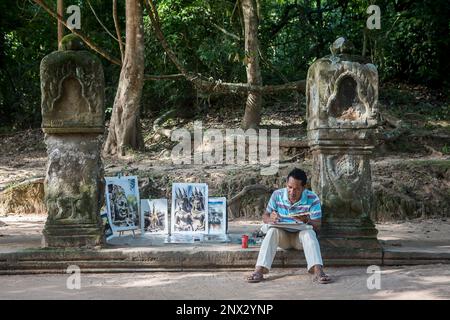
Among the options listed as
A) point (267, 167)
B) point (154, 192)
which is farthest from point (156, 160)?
point (267, 167)

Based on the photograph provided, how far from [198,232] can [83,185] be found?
4.87 ft

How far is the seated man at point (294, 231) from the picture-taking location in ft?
20.0

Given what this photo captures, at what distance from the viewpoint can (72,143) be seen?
270 inches

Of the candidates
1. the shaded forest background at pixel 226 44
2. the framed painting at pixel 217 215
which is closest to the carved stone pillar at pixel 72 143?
the framed painting at pixel 217 215

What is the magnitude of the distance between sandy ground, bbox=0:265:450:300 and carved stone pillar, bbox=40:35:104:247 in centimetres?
56

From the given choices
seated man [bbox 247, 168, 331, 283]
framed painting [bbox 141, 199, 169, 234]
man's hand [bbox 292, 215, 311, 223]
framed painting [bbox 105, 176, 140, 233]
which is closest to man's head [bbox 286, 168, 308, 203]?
seated man [bbox 247, 168, 331, 283]

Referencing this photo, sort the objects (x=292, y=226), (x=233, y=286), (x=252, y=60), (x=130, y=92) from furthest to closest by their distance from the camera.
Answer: (x=252, y=60) < (x=130, y=92) < (x=292, y=226) < (x=233, y=286)

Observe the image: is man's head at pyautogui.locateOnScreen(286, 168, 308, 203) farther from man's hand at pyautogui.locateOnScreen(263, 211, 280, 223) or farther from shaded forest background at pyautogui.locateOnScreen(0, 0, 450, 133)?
shaded forest background at pyautogui.locateOnScreen(0, 0, 450, 133)

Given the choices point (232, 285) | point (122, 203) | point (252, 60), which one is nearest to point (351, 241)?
point (232, 285)

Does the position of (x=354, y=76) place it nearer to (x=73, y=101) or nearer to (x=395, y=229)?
(x=73, y=101)

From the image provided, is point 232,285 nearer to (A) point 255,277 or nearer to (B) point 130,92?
(A) point 255,277

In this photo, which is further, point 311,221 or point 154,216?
point 154,216

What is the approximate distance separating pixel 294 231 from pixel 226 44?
10.4 meters

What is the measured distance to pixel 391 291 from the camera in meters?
5.63
